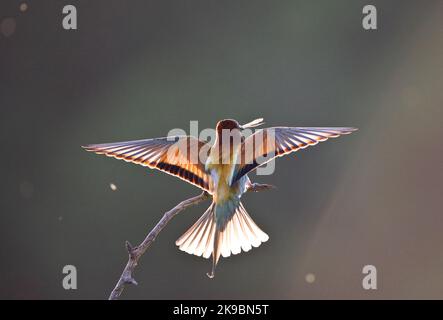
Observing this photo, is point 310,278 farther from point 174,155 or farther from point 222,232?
point 174,155
